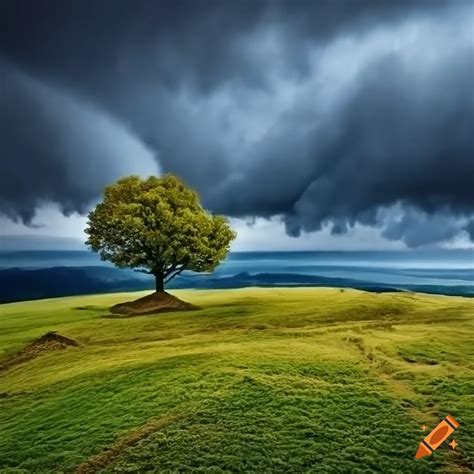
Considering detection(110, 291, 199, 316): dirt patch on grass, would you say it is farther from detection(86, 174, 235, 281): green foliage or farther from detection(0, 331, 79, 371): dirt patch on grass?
detection(0, 331, 79, 371): dirt patch on grass

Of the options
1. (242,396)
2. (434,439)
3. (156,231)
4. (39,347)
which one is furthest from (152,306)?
(434,439)

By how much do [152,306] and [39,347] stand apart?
27.3ft

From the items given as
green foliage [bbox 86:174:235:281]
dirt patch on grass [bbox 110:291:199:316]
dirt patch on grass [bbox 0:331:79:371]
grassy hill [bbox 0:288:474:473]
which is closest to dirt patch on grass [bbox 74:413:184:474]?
grassy hill [bbox 0:288:474:473]

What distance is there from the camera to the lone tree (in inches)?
1037

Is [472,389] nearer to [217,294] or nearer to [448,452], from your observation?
[448,452]

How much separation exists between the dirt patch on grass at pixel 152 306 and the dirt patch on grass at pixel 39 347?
240 inches

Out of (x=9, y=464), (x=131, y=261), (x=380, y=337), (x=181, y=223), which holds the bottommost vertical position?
(x=9, y=464)

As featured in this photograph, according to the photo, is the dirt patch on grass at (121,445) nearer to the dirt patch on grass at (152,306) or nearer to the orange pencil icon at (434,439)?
the orange pencil icon at (434,439)

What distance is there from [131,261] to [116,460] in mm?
18575

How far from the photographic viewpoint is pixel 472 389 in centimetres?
1142

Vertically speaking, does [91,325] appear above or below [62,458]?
above

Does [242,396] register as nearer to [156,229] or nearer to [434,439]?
[434,439]

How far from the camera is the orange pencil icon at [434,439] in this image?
8641mm

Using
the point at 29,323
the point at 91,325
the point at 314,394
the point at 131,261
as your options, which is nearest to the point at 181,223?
the point at 131,261
